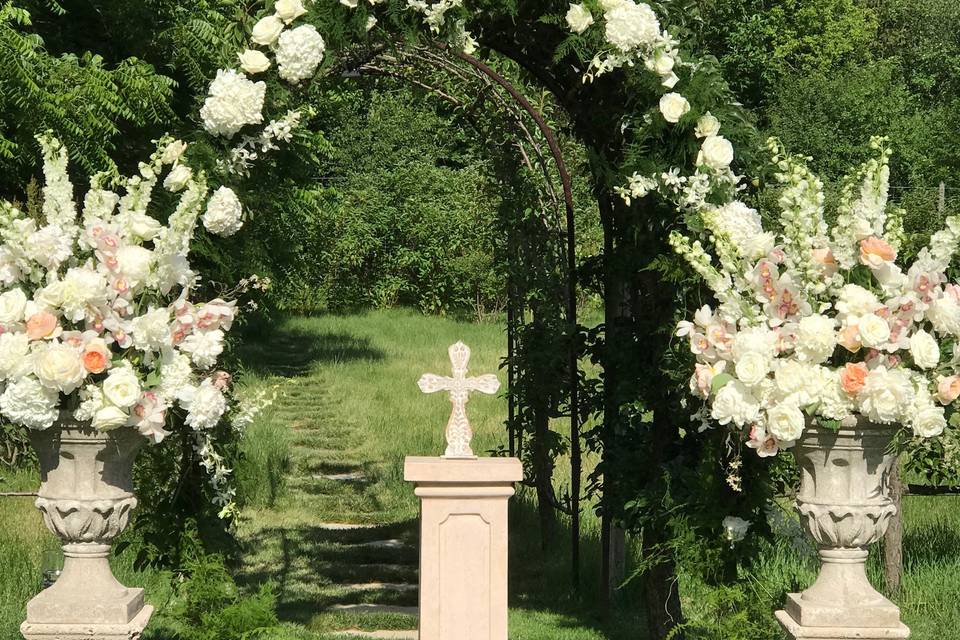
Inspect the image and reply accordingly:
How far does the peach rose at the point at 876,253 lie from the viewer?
13.0 feet

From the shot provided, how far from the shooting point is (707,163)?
185 inches

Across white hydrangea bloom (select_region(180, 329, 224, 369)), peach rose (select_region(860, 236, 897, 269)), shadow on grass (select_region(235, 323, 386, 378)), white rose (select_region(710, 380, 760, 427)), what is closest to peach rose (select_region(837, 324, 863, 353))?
peach rose (select_region(860, 236, 897, 269))

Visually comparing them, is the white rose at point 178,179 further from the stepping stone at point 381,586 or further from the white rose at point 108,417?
the stepping stone at point 381,586

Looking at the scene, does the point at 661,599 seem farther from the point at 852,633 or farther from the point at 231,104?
the point at 231,104

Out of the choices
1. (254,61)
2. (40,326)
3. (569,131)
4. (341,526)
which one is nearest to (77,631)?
(40,326)

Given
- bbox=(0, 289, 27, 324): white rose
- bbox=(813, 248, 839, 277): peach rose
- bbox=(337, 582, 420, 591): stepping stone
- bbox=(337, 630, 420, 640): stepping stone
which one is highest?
bbox=(813, 248, 839, 277): peach rose

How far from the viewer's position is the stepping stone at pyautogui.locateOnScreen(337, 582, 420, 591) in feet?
24.2

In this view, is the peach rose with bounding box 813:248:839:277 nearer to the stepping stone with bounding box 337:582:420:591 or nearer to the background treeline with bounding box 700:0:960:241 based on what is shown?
the stepping stone with bounding box 337:582:420:591

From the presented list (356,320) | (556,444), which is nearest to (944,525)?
(556,444)

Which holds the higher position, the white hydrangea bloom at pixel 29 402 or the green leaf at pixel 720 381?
the green leaf at pixel 720 381

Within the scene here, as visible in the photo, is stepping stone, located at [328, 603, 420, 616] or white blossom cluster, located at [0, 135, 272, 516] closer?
white blossom cluster, located at [0, 135, 272, 516]

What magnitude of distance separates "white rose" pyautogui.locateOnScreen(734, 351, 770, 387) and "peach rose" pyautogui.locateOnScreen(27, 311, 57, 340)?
2.31m

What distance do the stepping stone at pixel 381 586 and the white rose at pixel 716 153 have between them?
3782mm

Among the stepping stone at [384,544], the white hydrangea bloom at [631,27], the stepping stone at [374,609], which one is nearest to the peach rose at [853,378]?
the white hydrangea bloom at [631,27]
